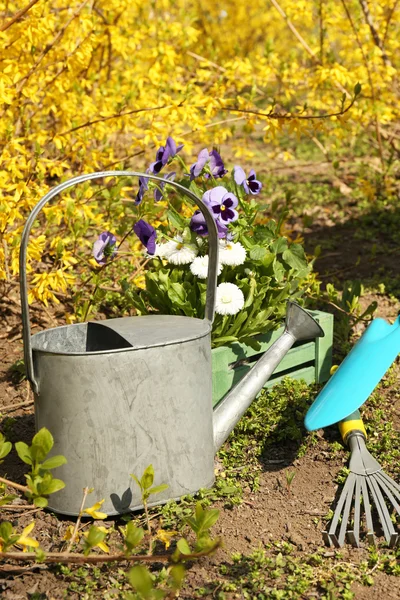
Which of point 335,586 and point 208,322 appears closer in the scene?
point 335,586

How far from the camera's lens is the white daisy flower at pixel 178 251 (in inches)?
94.8

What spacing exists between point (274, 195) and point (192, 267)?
9.24 ft

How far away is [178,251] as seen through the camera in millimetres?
2430

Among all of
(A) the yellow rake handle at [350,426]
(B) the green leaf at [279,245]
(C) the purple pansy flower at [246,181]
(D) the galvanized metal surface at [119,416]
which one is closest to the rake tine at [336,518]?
(A) the yellow rake handle at [350,426]

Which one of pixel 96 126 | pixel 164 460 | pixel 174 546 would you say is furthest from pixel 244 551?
pixel 96 126

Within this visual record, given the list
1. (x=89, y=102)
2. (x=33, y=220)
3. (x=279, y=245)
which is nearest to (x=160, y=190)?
(x=279, y=245)

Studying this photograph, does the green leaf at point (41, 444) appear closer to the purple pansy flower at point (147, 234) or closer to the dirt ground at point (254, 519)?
the dirt ground at point (254, 519)

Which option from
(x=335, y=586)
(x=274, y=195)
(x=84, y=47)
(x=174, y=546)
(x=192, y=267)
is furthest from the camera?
(x=274, y=195)

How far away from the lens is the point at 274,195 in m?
5.07

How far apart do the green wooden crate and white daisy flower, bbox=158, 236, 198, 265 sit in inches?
12.3

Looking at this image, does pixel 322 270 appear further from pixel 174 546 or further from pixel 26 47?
pixel 174 546

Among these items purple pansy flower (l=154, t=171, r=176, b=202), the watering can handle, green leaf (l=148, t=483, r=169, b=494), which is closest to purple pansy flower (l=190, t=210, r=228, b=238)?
purple pansy flower (l=154, t=171, r=176, b=202)

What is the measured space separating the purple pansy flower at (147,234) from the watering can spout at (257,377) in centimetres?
48

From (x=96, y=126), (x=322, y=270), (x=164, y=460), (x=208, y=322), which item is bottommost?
(x=322, y=270)
